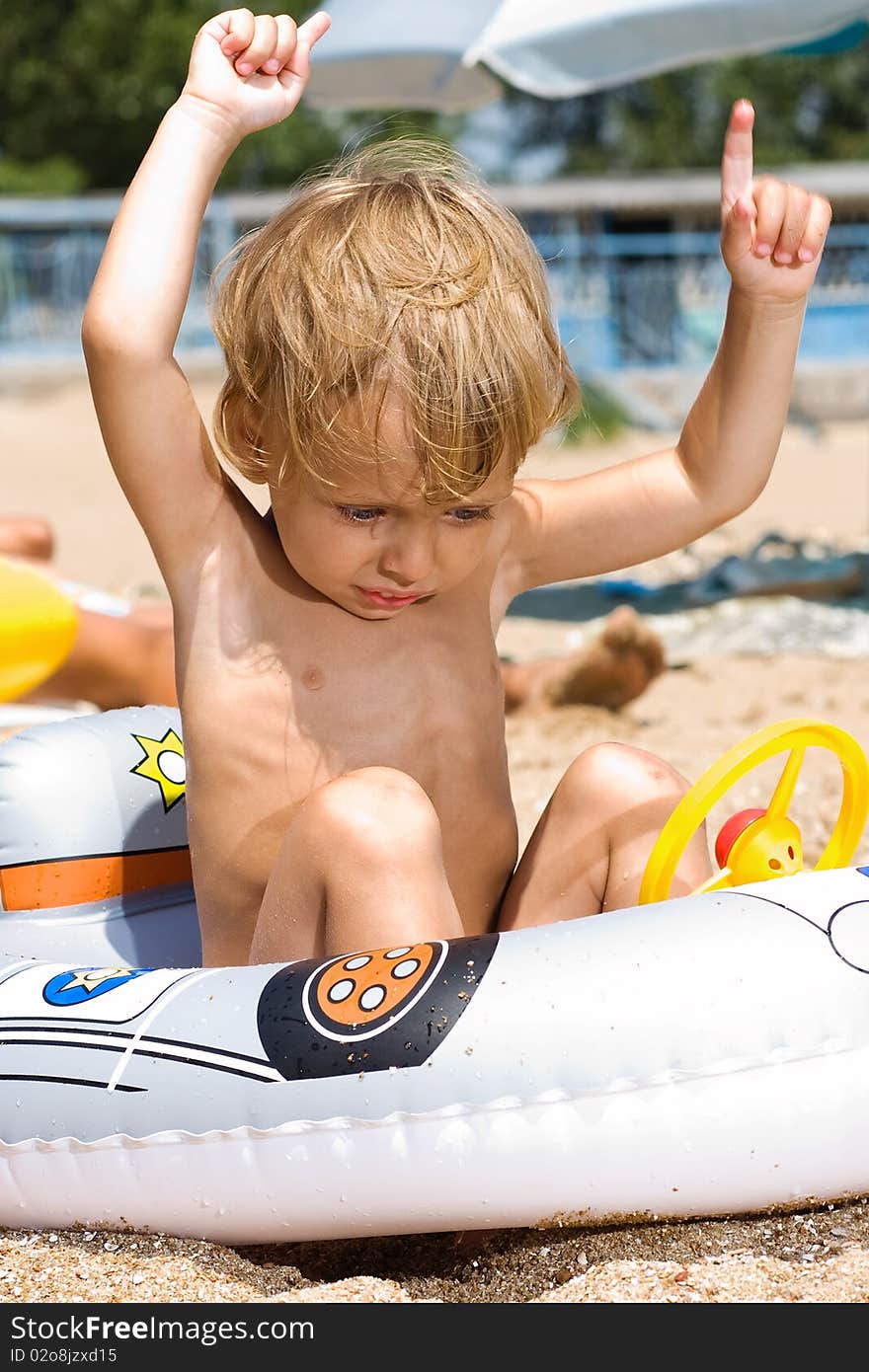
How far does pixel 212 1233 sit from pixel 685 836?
0.64 metres

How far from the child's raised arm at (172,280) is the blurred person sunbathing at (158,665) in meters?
2.12

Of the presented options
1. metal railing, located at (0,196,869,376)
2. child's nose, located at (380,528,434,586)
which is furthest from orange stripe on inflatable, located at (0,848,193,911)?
metal railing, located at (0,196,869,376)

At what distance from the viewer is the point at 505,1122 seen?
4.80 feet

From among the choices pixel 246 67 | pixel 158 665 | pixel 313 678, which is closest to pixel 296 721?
pixel 313 678

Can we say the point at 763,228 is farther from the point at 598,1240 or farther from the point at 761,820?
the point at 598,1240

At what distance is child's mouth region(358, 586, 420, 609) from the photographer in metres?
1.75

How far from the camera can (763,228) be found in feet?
5.93

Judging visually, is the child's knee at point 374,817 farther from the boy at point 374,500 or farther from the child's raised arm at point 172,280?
the child's raised arm at point 172,280

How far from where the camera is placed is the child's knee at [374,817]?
159 centimetres

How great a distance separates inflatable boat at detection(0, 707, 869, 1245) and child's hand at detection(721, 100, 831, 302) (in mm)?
570

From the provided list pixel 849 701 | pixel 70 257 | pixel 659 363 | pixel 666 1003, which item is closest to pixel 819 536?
pixel 849 701

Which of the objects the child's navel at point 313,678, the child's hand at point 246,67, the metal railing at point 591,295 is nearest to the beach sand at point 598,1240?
the child's navel at point 313,678

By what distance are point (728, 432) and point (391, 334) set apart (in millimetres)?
515
